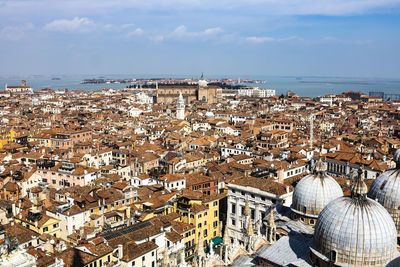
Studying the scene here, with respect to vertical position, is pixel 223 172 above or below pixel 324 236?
below

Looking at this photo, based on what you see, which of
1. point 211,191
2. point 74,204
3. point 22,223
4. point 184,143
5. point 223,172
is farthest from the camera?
point 184,143

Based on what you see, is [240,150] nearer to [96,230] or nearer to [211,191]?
[211,191]

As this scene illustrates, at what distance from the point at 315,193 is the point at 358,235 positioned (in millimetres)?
6362

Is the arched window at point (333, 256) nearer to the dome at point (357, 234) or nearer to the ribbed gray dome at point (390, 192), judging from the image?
the dome at point (357, 234)

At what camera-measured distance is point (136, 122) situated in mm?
90750

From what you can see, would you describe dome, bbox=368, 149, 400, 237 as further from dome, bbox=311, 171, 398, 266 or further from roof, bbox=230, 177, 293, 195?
roof, bbox=230, 177, 293, 195

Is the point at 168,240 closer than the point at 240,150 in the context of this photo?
Yes

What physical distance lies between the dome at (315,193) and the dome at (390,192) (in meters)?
2.06

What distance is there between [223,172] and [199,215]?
11.4 meters

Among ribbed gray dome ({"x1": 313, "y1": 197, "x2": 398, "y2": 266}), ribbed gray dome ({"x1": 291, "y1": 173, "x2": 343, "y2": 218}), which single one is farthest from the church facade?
ribbed gray dome ({"x1": 313, "y1": 197, "x2": 398, "y2": 266})

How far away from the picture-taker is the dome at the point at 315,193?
19.8m

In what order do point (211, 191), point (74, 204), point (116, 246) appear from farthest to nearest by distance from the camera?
point (211, 191), point (74, 204), point (116, 246)

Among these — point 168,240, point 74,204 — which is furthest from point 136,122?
point 168,240

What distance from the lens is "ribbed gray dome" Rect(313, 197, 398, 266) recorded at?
Answer: 1352 centimetres
